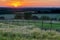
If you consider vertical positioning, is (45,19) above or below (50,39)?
below

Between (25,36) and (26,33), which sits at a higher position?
(25,36)

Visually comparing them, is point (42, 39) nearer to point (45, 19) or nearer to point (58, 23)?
point (45, 19)


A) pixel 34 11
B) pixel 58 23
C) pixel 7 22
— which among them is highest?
pixel 34 11

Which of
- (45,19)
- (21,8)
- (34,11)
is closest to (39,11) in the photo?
(34,11)

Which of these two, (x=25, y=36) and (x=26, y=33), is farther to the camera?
(x=26, y=33)

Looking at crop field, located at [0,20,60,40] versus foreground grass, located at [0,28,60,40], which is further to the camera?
crop field, located at [0,20,60,40]

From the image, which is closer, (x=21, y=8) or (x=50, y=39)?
(x=50, y=39)

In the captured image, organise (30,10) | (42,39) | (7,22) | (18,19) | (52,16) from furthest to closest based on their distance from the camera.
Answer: (18,19) < (7,22) < (52,16) < (30,10) < (42,39)

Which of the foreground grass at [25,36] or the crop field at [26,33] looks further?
the crop field at [26,33]

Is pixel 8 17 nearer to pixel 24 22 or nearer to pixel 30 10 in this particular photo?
pixel 24 22

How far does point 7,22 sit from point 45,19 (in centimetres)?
358

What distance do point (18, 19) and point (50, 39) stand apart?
31.9 ft

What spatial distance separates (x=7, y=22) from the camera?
1789 centimetres

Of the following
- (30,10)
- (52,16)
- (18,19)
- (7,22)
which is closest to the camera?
(30,10)
